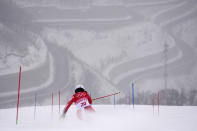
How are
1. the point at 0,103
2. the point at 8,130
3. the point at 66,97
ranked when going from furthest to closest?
1. the point at 66,97
2. the point at 0,103
3. the point at 8,130

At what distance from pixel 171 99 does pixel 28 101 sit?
70.3ft

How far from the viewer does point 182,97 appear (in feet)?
98.6

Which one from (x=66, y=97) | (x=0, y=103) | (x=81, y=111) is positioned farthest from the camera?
(x=66, y=97)

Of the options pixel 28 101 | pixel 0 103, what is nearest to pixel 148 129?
pixel 28 101

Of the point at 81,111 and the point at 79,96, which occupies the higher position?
the point at 79,96

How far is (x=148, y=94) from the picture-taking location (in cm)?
2995

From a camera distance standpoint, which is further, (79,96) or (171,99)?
(171,99)

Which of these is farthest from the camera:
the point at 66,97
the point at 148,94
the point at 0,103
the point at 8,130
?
the point at 148,94

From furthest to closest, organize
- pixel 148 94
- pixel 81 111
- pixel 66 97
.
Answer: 1. pixel 148 94
2. pixel 66 97
3. pixel 81 111

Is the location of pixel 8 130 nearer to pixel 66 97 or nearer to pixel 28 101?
pixel 28 101

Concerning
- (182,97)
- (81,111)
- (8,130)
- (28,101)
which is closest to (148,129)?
(81,111)

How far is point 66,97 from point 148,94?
501 inches

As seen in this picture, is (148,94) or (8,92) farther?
(148,94)

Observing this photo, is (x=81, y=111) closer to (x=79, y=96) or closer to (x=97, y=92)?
(x=79, y=96)
